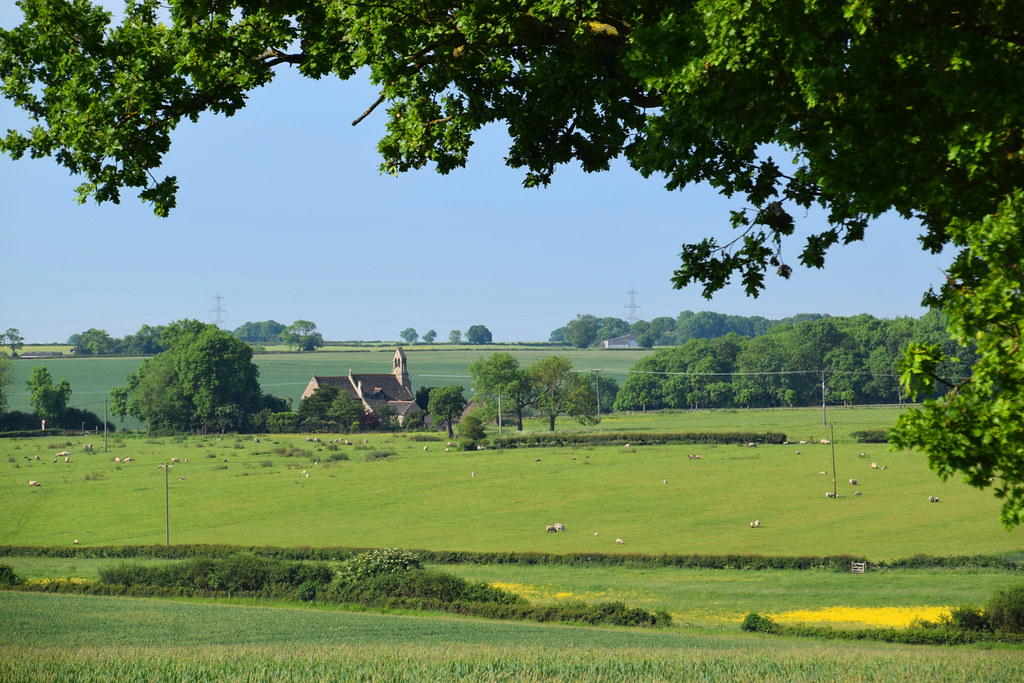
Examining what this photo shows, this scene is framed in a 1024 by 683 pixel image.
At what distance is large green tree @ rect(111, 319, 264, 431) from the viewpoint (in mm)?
135875

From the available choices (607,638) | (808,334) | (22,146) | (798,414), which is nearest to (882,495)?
(607,638)

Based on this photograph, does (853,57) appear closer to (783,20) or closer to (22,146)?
(783,20)

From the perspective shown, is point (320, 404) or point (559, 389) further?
point (559, 389)

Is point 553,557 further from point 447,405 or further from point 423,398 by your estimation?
point 423,398

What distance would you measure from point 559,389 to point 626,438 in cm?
2411

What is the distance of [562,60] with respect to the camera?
11945mm

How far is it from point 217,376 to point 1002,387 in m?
137

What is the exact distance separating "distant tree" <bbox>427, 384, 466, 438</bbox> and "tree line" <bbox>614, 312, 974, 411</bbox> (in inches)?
1570

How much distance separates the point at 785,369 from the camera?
159 metres

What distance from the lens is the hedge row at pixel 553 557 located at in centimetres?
4956

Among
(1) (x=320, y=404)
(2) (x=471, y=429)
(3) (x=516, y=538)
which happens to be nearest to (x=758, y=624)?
(3) (x=516, y=538)

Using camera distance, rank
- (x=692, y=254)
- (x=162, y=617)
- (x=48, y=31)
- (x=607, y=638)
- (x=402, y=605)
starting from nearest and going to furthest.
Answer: (x=48, y=31), (x=692, y=254), (x=607, y=638), (x=162, y=617), (x=402, y=605)

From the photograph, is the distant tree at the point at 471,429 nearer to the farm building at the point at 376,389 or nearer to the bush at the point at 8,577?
the farm building at the point at 376,389

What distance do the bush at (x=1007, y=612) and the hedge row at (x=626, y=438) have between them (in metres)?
67.6
